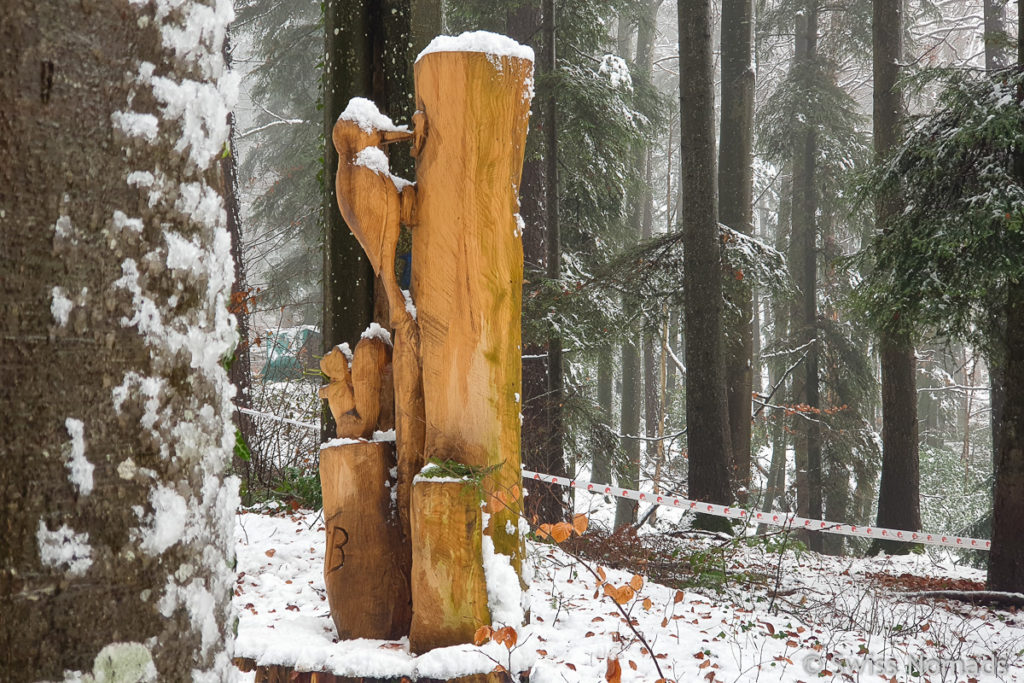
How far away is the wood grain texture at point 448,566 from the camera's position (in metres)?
2.95

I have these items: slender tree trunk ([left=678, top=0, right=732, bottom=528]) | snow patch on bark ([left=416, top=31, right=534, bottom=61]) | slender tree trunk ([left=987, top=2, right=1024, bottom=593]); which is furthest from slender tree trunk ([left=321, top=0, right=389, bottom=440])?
slender tree trunk ([left=987, top=2, right=1024, bottom=593])

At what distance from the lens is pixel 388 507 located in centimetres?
Answer: 335

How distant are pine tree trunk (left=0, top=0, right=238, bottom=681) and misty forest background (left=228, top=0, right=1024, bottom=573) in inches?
102

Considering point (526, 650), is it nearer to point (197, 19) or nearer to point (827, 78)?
point (197, 19)

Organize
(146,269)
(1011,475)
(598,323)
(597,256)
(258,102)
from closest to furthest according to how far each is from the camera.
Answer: (146,269) < (1011,475) < (598,323) < (597,256) < (258,102)

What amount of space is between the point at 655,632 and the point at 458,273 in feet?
10.3

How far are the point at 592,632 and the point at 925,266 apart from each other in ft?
16.8

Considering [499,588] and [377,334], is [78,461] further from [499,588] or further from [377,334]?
[377,334]

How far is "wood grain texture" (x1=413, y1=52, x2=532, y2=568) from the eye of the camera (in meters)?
3.07

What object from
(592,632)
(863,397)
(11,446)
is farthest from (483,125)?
(863,397)

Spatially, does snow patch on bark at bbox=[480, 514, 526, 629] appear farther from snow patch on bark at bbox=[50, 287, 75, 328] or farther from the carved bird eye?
snow patch on bark at bbox=[50, 287, 75, 328]

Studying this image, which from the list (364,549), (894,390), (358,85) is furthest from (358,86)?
(894,390)

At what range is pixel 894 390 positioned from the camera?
10.8m

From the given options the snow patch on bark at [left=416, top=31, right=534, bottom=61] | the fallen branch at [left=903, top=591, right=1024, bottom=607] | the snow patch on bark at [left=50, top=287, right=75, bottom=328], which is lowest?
the fallen branch at [left=903, top=591, right=1024, bottom=607]
